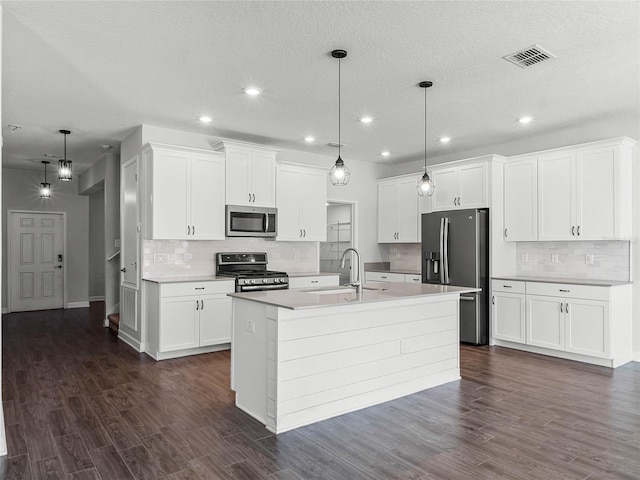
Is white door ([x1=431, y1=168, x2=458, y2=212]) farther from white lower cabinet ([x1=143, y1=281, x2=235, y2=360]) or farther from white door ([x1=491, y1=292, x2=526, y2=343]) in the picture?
white lower cabinet ([x1=143, y1=281, x2=235, y2=360])

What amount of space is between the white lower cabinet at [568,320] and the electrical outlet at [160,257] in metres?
4.19

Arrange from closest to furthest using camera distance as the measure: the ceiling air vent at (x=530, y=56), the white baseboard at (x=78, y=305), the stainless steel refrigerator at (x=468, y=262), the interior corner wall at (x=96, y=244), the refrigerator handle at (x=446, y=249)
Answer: the ceiling air vent at (x=530, y=56), the stainless steel refrigerator at (x=468, y=262), the refrigerator handle at (x=446, y=249), the white baseboard at (x=78, y=305), the interior corner wall at (x=96, y=244)

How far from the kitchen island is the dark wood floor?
0.44 ft

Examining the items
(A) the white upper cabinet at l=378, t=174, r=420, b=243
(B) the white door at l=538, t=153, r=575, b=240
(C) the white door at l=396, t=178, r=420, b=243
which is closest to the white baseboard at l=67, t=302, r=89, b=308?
(A) the white upper cabinet at l=378, t=174, r=420, b=243

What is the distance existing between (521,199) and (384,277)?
2451mm

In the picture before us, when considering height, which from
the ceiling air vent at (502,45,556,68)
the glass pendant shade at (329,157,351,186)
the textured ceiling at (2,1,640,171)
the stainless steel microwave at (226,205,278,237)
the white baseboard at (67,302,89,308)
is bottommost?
the white baseboard at (67,302,89,308)

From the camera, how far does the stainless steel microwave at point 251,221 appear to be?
18.5 ft

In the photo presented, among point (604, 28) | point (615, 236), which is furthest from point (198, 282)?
Result: point (615, 236)

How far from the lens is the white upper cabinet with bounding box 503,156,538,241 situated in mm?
5559

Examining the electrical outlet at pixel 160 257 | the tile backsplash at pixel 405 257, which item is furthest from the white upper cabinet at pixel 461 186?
the electrical outlet at pixel 160 257

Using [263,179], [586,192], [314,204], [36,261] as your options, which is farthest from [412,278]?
[36,261]

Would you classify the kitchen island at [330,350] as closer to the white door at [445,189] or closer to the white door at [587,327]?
the white door at [587,327]

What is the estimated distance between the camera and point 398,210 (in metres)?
7.25

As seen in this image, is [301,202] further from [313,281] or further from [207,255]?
[207,255]
